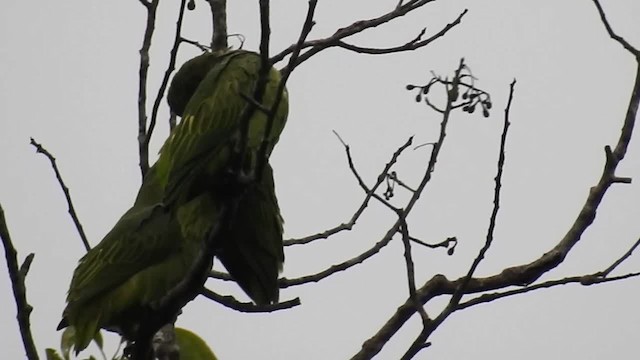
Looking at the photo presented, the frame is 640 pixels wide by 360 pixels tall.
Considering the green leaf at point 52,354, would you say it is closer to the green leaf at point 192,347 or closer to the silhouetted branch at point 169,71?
the green leaf at point 192,347

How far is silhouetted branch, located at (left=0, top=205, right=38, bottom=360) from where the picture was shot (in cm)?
279

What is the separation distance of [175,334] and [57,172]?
2.54 ft

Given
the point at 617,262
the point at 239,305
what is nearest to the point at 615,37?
the point at 617,262

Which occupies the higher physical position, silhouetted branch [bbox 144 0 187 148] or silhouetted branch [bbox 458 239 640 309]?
silhouetted branch [bbox 144 0 187 148]

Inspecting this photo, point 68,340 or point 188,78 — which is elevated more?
point 188,78

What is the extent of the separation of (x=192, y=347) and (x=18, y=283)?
1.12 meters

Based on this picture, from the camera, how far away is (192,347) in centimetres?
379

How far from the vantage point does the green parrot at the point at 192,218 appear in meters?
3.38

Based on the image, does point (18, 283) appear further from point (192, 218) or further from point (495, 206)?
point (495, 206)

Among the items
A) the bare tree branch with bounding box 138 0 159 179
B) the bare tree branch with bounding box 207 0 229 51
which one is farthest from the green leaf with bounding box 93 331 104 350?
the bare tree branch with bounding box 207 0 229 51

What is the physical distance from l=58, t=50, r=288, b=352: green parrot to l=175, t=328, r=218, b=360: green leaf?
0.59 ft

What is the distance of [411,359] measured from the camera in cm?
271

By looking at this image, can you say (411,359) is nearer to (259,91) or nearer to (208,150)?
(259,91)

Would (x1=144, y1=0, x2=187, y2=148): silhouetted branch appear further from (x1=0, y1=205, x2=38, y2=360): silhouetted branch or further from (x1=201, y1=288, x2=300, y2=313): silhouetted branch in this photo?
(x1=0, y1=205, x2=38, y2=360): silhouetted branch
